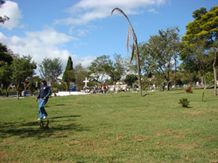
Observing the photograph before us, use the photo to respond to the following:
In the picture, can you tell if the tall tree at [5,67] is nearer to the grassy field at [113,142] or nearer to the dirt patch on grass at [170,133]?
the grassy field at [113,142]

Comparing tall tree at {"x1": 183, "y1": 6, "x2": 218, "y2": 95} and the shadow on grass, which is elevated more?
tall tree at {"x1": 183, "y1": 6, "x2": 218, "y2": 95}

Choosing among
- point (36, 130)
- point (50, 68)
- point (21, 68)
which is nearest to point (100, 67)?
point (50, 68)

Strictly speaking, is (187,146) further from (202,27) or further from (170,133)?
(202,27)

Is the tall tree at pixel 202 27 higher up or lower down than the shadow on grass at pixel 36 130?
higher up

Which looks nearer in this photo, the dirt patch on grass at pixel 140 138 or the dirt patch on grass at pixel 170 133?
the dirt patch on grass at pixel 140 138

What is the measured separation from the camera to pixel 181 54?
52656mm

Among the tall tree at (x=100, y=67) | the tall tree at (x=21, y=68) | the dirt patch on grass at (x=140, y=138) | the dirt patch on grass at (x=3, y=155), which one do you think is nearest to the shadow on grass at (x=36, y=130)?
the dirt patch on grass at (x=140, y=138)

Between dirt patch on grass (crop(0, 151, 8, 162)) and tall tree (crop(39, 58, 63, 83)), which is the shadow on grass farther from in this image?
tall tree (crop(39, 58, 63, 83))

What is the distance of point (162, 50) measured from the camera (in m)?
54.9

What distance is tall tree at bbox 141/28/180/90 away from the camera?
54.4m

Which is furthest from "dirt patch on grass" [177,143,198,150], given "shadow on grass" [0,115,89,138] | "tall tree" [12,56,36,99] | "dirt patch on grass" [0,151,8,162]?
"tall tree" [12,56,36,99]

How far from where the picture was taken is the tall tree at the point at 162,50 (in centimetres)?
5441

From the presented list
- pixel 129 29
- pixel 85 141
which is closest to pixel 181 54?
pixel 129 29

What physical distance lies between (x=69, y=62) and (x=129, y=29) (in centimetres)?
6352
